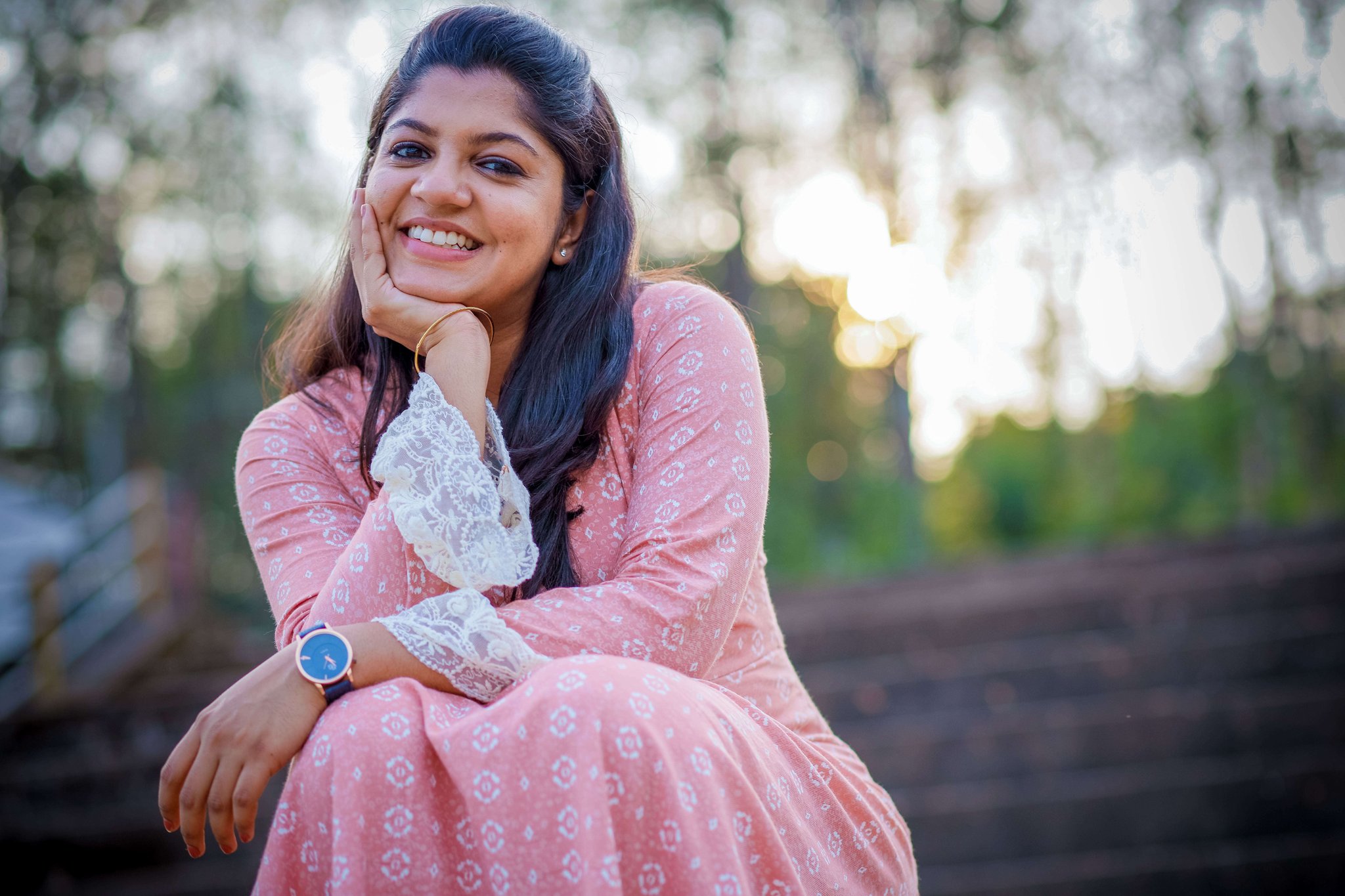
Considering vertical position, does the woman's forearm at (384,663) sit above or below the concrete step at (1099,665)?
above

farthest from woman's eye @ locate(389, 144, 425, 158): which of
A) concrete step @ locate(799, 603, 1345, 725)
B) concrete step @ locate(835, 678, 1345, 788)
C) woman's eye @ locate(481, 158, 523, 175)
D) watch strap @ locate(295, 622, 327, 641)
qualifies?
concrete step @ locate(799, 603, 1345, 725)

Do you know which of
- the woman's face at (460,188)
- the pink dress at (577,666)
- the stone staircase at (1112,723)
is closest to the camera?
the pink dress at (577,666)

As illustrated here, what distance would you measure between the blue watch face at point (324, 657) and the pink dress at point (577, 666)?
0.9 inches

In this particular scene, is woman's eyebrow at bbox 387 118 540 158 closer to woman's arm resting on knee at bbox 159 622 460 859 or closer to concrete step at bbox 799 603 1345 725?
woman's arm resting on knee at bbox 159 622 460 859

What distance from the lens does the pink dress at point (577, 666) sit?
41.8 inches

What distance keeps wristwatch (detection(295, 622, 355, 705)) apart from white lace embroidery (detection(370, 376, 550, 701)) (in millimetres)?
57

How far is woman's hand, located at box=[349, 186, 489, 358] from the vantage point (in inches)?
61.7

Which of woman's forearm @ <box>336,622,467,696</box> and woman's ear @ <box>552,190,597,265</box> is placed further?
woman's ear @ <box>552,190,597,265</box>

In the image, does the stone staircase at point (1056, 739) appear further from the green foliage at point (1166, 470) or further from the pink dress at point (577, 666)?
the green foliage at point (1166, 470)

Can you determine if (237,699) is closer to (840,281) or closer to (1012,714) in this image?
(1012,714)

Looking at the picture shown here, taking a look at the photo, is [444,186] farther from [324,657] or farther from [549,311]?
[324,657]

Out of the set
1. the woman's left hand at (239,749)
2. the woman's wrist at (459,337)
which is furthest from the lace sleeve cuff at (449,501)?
the woman's left hand at (239,749)

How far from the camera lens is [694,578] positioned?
136 centimetres

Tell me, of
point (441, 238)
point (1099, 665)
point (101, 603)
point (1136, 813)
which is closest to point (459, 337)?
point (441, 238)
